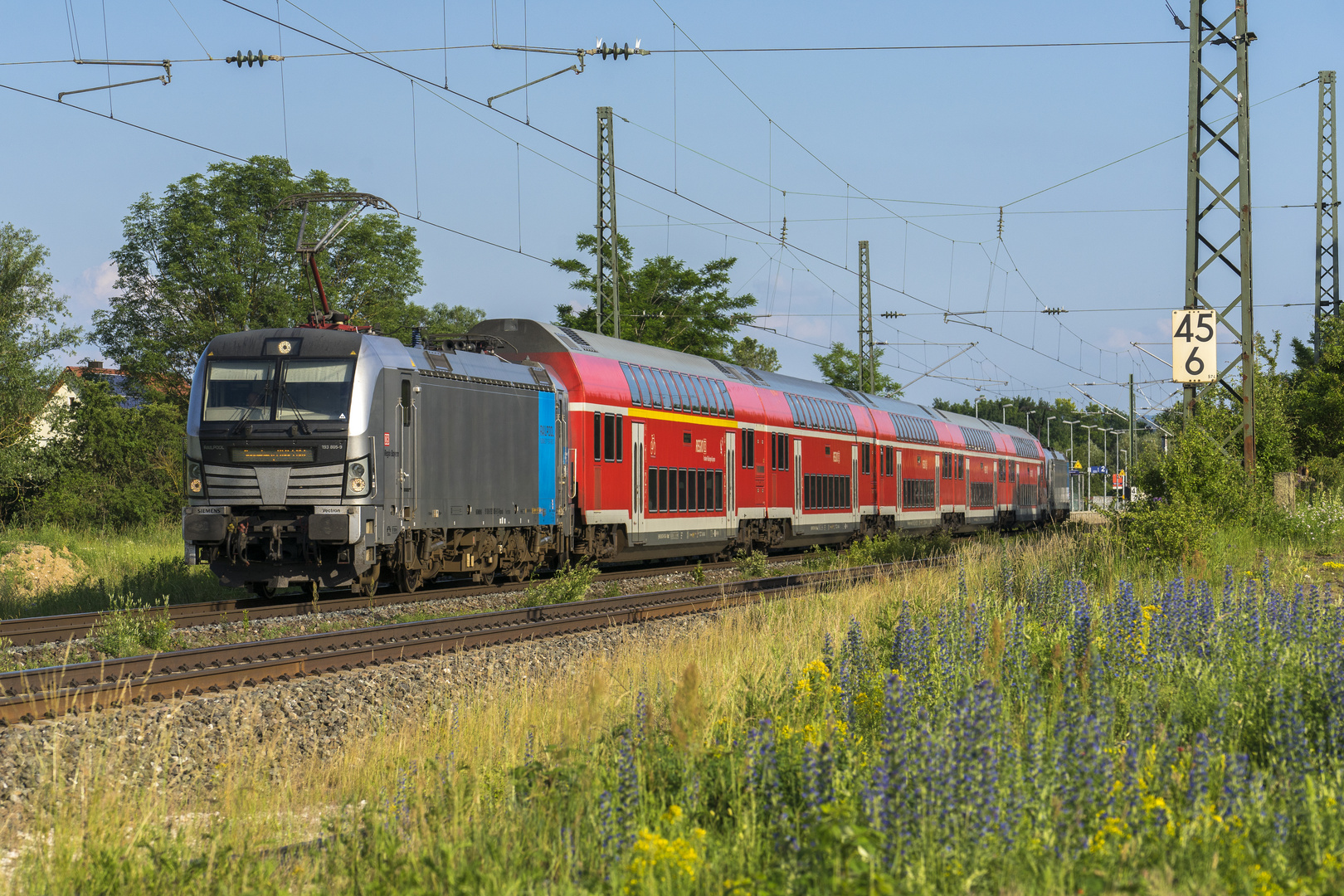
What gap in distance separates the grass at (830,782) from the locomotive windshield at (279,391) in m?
6.61

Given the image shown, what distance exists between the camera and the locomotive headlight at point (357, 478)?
14211 mm

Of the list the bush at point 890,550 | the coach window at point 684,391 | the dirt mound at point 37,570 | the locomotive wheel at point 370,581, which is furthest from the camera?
the bush at point 890,550

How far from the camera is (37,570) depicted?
68.5 ft

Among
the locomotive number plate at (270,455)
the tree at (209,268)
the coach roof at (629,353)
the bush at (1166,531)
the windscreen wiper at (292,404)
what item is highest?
the tree at (209,268)

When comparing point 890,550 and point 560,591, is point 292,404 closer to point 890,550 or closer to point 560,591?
point 560,591

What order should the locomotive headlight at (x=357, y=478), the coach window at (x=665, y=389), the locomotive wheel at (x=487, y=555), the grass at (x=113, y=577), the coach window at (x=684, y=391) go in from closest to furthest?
the locomotive headlight at (x=357, y=478) → the grass at (x=113, y=577) → the locomotive wheel at (x=487, y=555) → the coach window at (x=665, y=389) → the coach window at (x=684, y=391)

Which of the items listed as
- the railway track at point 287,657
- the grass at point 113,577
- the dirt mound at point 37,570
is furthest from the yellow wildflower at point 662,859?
the dirt mound at point 37,570

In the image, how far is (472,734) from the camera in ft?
24.0

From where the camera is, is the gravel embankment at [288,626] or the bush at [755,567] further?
the bush at [755,567]

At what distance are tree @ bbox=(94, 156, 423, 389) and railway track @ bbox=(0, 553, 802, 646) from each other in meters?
34.2

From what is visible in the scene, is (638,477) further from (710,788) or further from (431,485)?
(710,788)

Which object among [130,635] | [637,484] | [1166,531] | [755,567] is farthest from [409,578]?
[1166,531]

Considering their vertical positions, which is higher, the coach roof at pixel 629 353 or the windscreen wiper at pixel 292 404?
the coach roof at pixel 629 353

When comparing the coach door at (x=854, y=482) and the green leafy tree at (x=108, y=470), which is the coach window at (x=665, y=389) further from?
the green leafy tree at (x=108, y=470)
